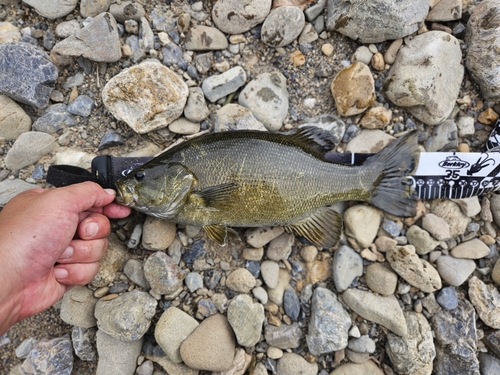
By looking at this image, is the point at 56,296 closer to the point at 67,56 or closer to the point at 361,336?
the point at 67,56

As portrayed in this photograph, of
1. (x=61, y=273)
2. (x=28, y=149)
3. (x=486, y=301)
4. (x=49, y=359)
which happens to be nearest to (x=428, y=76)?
(x=486, y=301)

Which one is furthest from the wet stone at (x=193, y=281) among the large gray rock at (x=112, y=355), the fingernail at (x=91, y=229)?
the fingernail at (x=91, y=229)

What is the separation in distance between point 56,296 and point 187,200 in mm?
1624

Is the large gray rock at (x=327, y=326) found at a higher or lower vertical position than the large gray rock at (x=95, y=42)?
lower

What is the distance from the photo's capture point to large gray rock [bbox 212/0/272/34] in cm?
392

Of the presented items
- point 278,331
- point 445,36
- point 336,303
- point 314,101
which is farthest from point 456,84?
point 278,331

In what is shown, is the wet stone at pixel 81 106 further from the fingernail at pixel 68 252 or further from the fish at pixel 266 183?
the fingernail at pixel 68 252

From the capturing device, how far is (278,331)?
3.84 metres

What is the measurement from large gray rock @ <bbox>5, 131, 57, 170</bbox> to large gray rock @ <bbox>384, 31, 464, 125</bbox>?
13.4 feet

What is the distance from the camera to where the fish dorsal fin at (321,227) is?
3828mm

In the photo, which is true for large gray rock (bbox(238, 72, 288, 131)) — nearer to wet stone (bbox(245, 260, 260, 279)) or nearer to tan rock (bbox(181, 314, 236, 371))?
wet stone (bbox(245, 260, 260, 279))

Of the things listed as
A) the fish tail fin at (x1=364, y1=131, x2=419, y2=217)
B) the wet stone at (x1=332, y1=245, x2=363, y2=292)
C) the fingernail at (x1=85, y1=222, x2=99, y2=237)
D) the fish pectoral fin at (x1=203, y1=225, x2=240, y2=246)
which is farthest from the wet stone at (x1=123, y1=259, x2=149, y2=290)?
the fish tail fin at (x1=364, y1=131, x2=419, y2=217)

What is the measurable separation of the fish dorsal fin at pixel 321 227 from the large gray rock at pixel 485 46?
237 centimetres

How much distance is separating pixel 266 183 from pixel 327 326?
1.77 metres
